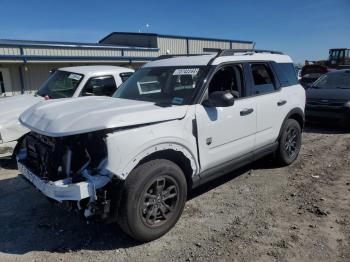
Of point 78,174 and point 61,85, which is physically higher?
point 61,85

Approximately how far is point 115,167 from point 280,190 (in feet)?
9.27

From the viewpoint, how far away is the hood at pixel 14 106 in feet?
19.5

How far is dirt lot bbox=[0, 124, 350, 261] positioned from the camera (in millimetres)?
3500

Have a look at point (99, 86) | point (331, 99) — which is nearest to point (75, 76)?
point (99, 86)

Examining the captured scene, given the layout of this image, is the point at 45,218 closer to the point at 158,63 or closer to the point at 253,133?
the point at 158,63

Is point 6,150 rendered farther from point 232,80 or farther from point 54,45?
point 54,45

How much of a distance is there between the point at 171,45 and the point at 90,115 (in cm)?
3228

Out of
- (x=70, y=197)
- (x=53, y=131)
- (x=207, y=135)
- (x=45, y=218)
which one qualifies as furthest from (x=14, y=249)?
(x=207, y=135)

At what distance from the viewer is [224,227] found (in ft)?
13.1

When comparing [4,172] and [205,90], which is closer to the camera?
[205,90]

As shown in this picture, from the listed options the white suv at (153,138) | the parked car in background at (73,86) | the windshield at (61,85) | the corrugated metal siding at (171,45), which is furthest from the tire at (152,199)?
the corrugated metal siding at (171,45)

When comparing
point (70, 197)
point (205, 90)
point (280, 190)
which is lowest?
point (280, 190)

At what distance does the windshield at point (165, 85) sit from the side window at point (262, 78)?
1093mm

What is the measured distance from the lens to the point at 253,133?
16.4ft
